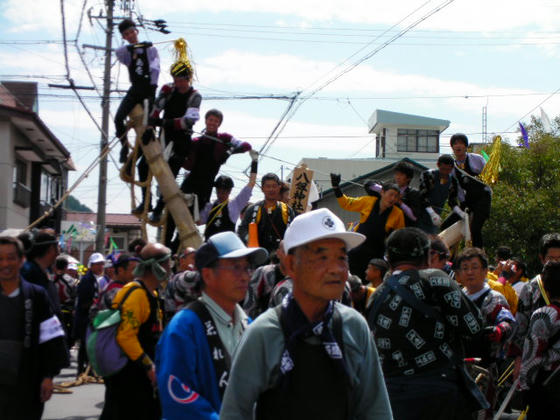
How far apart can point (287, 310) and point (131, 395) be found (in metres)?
3.43

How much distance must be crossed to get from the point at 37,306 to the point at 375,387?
3405mm

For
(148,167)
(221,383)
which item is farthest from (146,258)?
(148,167)

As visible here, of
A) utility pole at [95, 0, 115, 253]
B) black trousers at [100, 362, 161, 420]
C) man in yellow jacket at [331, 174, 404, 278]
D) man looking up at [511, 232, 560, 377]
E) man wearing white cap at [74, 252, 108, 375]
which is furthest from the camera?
utility pole at [95, 0, 115, 253]

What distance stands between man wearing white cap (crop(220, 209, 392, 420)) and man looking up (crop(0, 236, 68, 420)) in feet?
10.3

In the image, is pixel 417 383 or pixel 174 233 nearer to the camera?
pixel 417 383

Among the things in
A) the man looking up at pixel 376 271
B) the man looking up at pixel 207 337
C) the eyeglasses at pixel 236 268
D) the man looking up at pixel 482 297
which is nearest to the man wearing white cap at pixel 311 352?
the man looking up at pixel 207 337

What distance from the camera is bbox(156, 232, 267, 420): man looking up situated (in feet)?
11.5

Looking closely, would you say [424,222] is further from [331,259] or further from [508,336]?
[331,259]

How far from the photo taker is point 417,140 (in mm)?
56312

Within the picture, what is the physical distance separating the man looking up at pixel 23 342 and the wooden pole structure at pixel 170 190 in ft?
12.7

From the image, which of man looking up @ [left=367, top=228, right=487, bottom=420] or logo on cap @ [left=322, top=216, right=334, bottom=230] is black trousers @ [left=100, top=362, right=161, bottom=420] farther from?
logo on cap @ [left=322, top=216, right=334, bottom=230]


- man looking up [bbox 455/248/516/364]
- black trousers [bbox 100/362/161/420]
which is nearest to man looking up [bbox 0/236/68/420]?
black trousers [bbox 100/362/161/420]

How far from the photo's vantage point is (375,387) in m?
3.02

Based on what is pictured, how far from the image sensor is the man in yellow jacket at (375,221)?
923 cm
